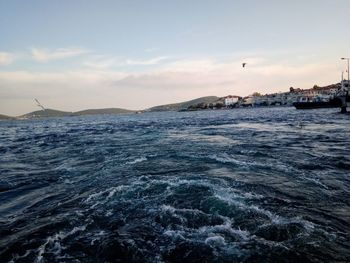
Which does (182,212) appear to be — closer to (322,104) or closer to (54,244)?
(54,244)

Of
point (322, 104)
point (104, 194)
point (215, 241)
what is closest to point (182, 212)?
point (215, 241)

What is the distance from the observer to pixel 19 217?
30.6 ft

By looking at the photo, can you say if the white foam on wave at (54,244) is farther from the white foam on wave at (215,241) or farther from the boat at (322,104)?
the boat at (322,104)

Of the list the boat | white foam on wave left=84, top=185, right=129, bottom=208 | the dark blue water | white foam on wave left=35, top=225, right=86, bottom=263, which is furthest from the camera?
the boat

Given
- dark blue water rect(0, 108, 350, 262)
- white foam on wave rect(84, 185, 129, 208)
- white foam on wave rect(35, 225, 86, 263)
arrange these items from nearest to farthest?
dark blue water rect(0, 108, 350, 262), white foam on wave rect(35, 225, 86, 263), white foam on wave rect(84, 185, 129, 208)

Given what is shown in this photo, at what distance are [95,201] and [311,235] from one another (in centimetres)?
678

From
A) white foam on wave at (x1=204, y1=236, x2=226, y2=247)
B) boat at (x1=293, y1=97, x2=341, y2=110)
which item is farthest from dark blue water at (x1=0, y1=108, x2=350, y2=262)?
boat at (x1=293, y1=97, x2=341, y2=110)

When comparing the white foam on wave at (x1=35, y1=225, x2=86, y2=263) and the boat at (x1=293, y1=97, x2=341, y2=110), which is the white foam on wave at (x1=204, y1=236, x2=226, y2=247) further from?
the boat at (x1=293, y1=97, x2=341, y2=110)

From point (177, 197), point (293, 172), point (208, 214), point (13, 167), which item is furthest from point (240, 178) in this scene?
point (13, 167)

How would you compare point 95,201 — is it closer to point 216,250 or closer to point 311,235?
point 216,250

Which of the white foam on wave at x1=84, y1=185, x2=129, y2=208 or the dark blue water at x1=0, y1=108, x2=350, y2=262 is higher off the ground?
the white foam on wave at x1=84, y1=185, x2=129, y2=208

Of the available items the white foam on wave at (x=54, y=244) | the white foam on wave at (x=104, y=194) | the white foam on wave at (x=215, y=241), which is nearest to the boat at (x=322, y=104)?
the white foam on wave at (x=104, y=194)

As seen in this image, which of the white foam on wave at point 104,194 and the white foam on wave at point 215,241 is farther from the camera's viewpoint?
the white foam on wave at point 104,194

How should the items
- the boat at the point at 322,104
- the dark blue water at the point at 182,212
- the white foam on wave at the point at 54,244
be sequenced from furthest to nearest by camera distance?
1. the boat at the point at 322,104
2. the white foam on wave at the point at 54,244
3. the dark blue water at the point at 182,212
